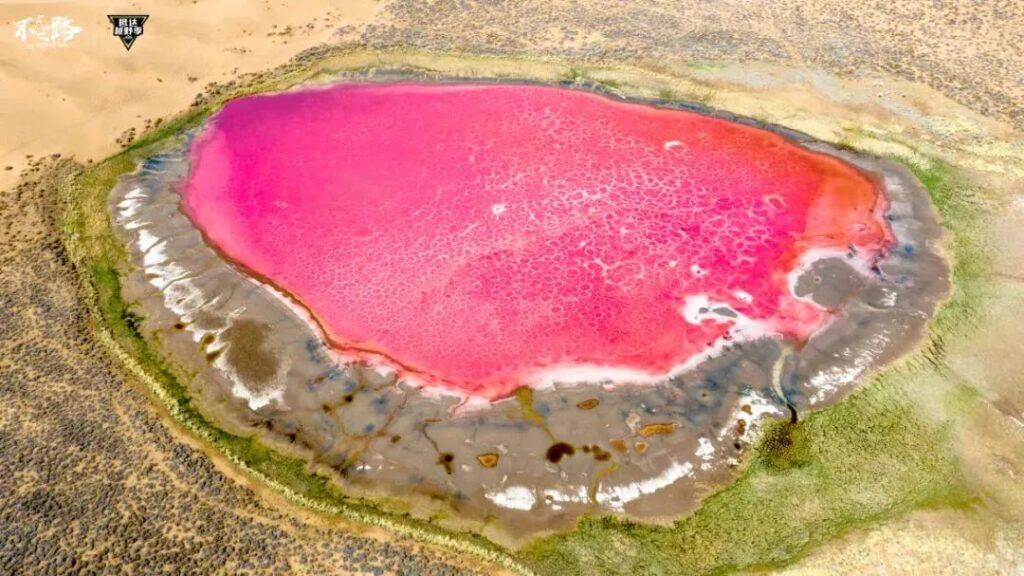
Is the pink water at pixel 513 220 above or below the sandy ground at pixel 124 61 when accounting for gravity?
below

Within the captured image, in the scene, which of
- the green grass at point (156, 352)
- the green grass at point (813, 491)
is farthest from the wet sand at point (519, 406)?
the green grass at point (813, 491)

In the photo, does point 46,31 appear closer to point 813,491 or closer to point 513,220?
point 513,220

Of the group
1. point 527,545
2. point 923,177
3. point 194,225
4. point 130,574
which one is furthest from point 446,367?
point 923,177

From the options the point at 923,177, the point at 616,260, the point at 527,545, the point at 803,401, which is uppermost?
the point at 923,177

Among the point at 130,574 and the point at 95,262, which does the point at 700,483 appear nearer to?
the point at 130,574

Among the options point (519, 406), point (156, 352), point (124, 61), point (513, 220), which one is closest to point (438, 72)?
point (513, 220)

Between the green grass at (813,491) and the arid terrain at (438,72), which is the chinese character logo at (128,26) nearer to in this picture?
the arid terrain at (438,72)
